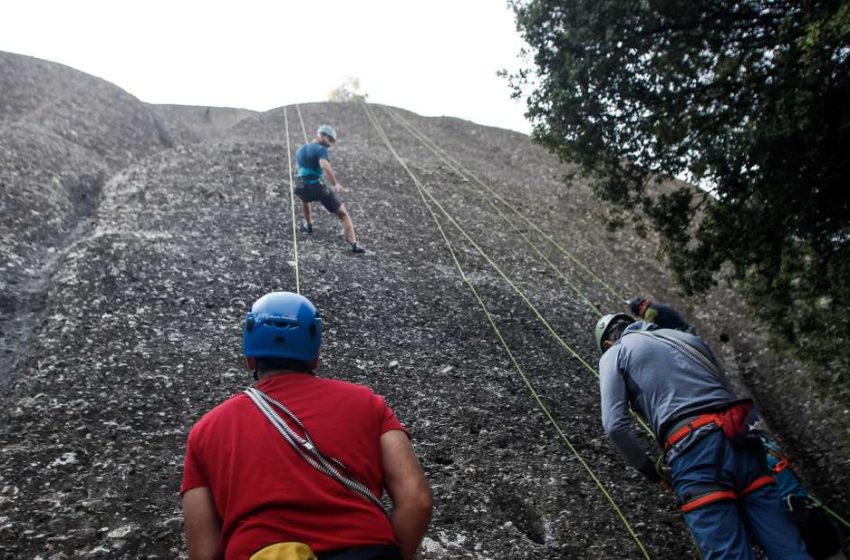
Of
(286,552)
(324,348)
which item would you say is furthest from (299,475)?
(324,348)

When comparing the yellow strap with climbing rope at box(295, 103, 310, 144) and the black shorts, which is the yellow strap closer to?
the black shorts

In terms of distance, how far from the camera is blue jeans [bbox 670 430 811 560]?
3203 millimetres

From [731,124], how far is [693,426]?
4.17 meters

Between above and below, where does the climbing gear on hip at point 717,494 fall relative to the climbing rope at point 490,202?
below

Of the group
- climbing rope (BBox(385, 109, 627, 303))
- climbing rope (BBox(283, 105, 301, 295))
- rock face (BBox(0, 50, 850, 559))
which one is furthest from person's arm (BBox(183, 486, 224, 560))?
climbing rope (BBox(385, 109, 627, 303))

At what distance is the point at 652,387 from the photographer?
3.73 m

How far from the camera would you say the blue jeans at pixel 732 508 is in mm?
3203

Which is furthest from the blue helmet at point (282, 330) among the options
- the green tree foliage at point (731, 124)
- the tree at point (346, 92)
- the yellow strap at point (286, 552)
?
the tree at point (346, 92)

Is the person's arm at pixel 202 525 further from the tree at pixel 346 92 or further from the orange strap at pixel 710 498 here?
the tree at pixel 346 92

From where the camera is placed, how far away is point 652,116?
A: 755 cm

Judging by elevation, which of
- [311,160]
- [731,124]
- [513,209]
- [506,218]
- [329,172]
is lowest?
[506,218]

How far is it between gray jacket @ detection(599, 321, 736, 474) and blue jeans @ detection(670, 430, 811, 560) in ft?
0.79

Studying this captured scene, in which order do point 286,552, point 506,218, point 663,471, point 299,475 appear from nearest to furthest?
point 286,552, point 299,475, point 663,471, point 506,218

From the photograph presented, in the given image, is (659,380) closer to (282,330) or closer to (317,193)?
(282,330)
